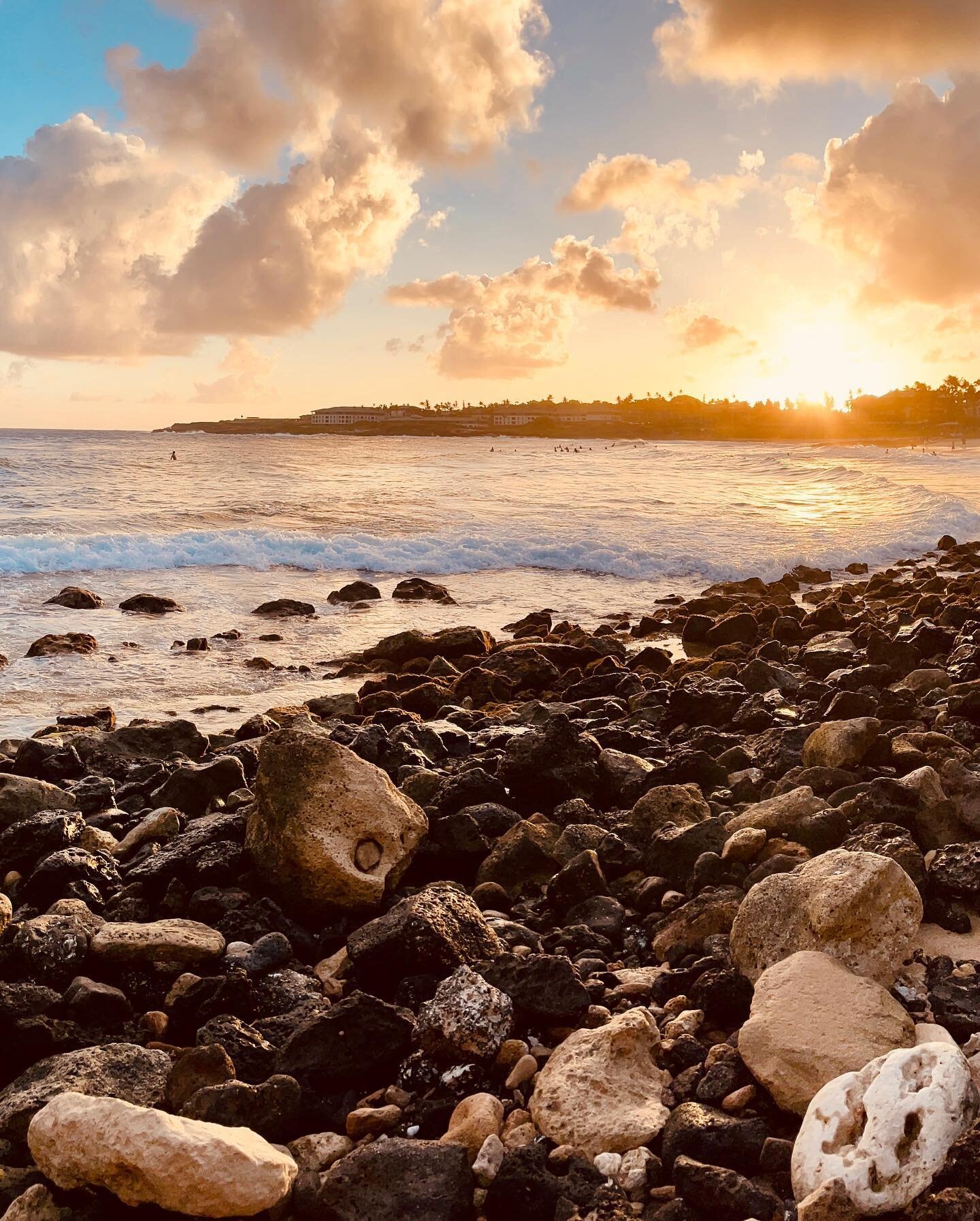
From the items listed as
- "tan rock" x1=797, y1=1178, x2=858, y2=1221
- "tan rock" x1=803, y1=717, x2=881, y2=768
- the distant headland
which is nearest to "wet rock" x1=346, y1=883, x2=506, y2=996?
"tan rock" x1=797, y1=1178, x2=858, y2=1221

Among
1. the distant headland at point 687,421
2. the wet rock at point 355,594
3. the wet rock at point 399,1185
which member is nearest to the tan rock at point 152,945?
the wet rock at point 399,1185

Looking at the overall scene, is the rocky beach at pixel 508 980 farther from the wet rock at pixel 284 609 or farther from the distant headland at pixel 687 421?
the distant headland at pixel 687 421

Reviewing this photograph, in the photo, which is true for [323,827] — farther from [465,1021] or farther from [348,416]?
[348,416]

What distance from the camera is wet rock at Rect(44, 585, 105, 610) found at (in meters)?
15.1

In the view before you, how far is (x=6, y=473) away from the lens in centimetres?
4250

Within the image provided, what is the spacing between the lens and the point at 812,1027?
2.85 metres

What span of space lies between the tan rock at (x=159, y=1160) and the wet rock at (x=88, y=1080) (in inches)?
15.6

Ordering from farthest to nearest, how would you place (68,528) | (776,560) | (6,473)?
(6,473) < (68,528) < (776,560)

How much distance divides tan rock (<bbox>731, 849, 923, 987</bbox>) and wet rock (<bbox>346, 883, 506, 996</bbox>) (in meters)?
1.00

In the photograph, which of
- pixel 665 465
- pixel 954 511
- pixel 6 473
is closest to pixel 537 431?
pixel 665 465

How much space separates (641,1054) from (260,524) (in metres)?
25.0

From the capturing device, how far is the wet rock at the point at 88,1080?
295cm

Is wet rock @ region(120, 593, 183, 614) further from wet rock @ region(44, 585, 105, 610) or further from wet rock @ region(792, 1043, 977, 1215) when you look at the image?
wet rock @ region(792, 1043, 977, 1215)

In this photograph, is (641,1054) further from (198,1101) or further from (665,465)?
(665,465)
